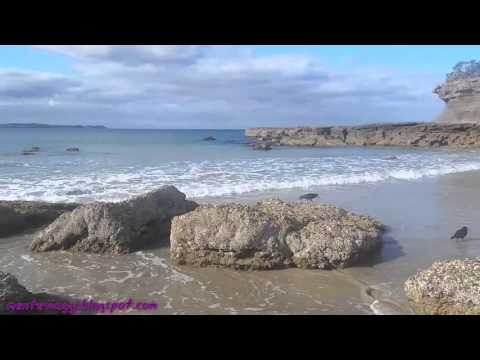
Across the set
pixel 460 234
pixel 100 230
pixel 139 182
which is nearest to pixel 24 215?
pixel 100 230

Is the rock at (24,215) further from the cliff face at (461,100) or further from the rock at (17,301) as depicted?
the cliff face at (461,100)

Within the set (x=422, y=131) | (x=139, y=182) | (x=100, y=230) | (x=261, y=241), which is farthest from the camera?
(x=422, y=131)

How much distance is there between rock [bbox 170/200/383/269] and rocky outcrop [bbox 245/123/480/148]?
42.6m

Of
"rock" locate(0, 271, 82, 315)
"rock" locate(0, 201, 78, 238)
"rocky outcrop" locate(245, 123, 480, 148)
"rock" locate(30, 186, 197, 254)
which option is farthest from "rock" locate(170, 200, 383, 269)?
"rocky outcrop" locate(245, 123, 480, 148)

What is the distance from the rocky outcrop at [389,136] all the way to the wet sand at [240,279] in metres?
41.5

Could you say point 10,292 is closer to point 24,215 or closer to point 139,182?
point 24,215

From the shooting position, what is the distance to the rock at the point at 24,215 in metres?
7.75

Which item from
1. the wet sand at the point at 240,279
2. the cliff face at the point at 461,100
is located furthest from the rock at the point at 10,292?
the cliff face at the point at 461,100

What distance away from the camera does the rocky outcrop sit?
45.7 m

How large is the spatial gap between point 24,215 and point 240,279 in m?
4.99

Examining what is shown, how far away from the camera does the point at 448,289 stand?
4.56 meters

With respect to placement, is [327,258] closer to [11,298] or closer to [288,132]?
[11,298]

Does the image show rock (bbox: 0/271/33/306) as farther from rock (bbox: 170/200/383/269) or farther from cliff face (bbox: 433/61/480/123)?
cliff face (bbox: 433/61/480/123)
